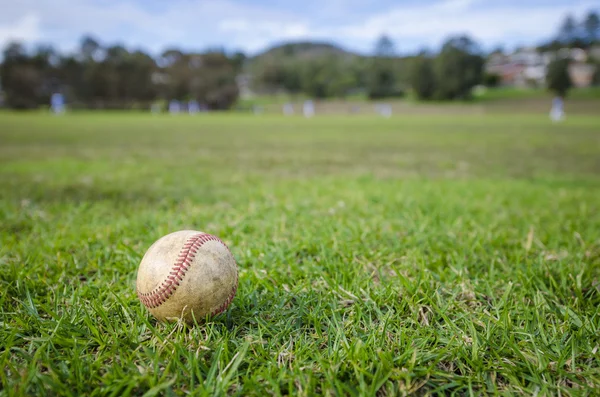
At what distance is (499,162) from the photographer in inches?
389

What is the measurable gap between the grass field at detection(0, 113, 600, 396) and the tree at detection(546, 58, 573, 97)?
231 feet

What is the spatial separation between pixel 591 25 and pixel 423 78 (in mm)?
51429

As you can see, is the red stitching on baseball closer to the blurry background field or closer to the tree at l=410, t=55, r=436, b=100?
the blurry background field

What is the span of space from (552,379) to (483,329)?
409 mm

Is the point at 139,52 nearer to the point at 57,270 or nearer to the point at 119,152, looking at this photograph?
the point at 119,152

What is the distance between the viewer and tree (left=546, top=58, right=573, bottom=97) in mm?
63750

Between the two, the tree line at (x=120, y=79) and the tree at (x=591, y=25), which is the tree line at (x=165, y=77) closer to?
the tree line at (x=120, y=79)

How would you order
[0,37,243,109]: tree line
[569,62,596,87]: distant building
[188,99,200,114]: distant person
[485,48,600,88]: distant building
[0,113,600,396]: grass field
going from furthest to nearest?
[569,62,596,87]: distant building → [485,48,600,88]: distant building → [0,37,243,109]: tree line → [188,99,200,114]: distant person → [0,113,600,396]: grass field

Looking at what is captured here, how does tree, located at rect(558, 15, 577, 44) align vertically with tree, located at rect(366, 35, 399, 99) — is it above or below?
above

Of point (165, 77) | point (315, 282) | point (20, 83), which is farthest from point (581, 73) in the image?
point (315, 282)

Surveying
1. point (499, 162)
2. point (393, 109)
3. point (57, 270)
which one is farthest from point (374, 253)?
point (393, 109)

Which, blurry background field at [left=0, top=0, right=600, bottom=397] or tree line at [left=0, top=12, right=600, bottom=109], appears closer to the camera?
blurry background field at [left=0, top=0, right=600, bottom=397]

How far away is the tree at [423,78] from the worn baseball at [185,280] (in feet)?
248

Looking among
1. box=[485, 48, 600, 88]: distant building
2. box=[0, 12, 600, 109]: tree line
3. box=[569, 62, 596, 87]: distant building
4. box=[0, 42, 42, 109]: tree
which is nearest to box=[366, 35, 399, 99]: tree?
box=[0, 12, 600, 109]: tree line
